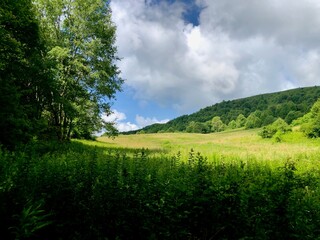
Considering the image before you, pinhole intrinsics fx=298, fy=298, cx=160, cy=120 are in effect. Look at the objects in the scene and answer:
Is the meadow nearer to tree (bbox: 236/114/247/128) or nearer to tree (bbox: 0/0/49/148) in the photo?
tree (bbox: 0/0/49/148)

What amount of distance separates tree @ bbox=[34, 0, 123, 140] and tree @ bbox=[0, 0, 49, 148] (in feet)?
12.1

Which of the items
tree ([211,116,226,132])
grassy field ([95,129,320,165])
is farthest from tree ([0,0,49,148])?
tree ([211,116,226,132])

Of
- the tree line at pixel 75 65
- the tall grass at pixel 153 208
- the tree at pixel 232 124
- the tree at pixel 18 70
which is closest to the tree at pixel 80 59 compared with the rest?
the tree line at pixel 75 65

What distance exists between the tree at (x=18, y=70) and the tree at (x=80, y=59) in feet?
12.1

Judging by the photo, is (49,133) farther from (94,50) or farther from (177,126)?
(177,126)

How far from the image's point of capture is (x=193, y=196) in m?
6.77

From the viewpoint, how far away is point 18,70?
64.5 ft

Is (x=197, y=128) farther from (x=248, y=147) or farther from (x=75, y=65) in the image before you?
(x=75, y=65)

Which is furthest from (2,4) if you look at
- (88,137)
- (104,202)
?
(88,137)

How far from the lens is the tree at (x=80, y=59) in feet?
90.9

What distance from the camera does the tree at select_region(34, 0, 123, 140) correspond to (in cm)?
2772

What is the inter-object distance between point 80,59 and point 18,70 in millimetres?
8740

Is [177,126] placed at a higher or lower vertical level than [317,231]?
higher

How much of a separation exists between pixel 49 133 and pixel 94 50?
28.8ft
